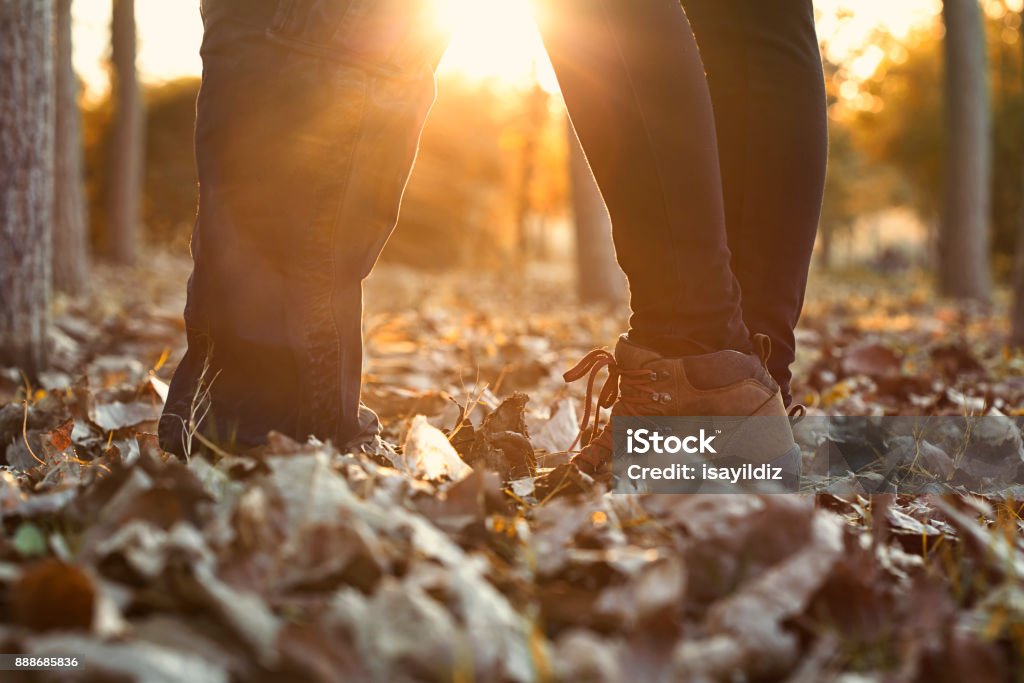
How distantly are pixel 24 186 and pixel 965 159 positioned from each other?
396 inches

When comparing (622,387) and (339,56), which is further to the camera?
(622,387)

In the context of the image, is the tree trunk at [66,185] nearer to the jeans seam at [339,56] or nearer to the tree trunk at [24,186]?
the tree trunk at [24,186]

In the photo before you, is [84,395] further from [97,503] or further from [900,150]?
[900,150]

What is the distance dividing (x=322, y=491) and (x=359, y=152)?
0.69 meters

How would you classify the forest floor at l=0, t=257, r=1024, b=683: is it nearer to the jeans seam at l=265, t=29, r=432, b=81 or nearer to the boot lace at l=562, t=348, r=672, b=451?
the boot lace at l=562, t=348, r=672, b=451

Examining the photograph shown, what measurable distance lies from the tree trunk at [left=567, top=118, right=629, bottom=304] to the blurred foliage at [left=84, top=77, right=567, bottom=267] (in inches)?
246

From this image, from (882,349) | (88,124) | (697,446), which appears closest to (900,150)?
(88,124)

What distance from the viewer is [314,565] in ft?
3.16

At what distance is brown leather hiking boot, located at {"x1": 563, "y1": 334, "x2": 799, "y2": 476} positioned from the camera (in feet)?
5.13

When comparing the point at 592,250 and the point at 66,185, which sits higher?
the point at 66,185

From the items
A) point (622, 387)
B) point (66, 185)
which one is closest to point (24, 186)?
point (622, 387)

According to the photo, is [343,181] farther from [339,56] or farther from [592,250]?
[592,250]

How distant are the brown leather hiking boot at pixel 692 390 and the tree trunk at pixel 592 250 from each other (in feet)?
22.2

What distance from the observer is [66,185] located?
6914mm
